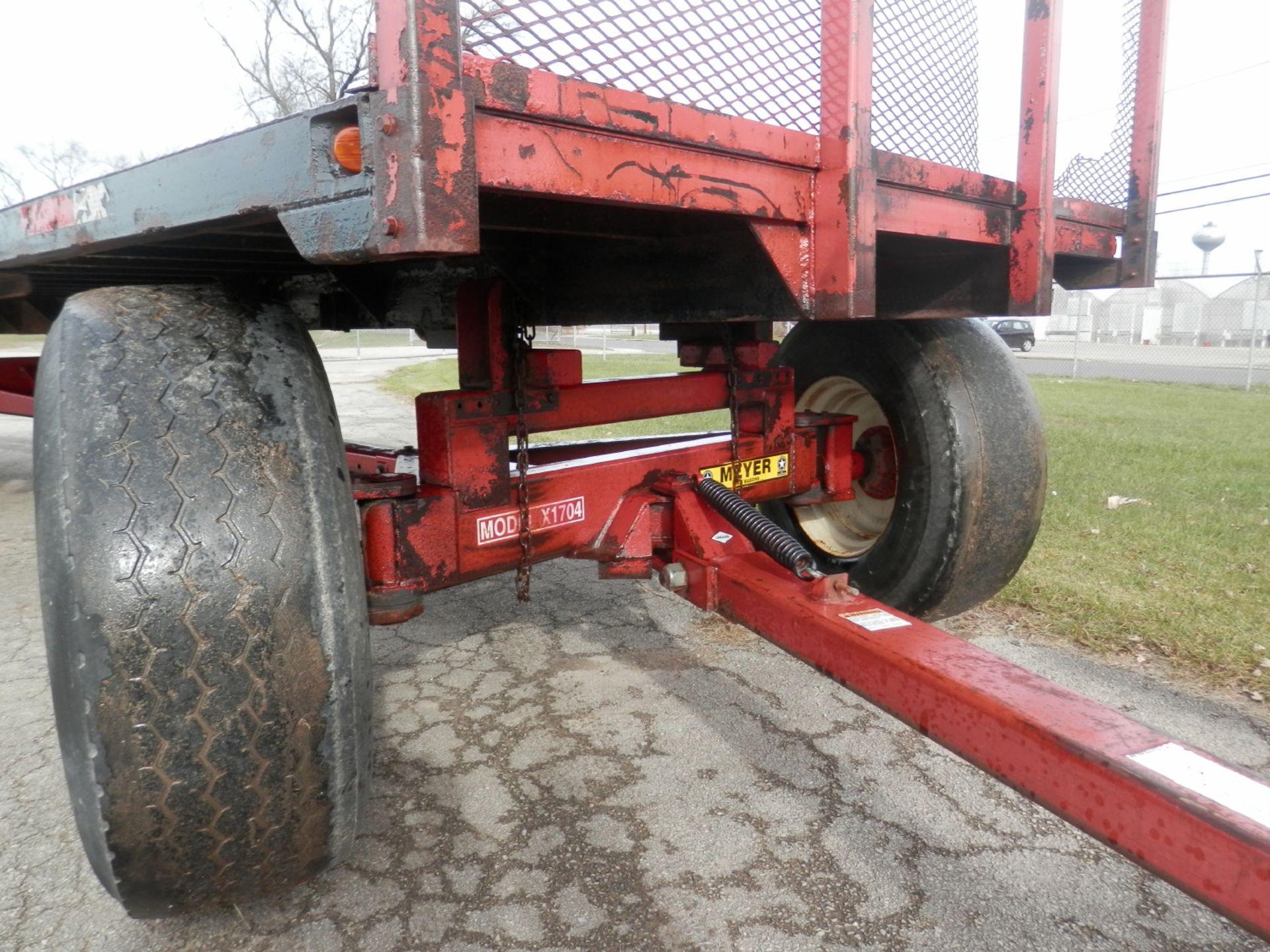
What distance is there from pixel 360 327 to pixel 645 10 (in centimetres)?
273

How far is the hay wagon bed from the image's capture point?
1.39 m

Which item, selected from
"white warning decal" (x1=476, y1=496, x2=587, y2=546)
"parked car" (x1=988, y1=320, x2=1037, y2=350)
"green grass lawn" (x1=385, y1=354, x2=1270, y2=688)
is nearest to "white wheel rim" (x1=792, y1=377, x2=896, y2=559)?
"green grass lawn" (x1=385, y1=354, x2=1270, y2=688)

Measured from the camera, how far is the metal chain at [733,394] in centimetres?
297

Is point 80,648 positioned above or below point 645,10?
below

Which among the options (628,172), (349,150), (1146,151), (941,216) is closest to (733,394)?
(941,216)

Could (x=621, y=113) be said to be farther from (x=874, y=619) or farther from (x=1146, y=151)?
(x=1146, y=151)

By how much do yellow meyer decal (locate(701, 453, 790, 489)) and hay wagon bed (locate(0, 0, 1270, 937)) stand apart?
16 millimetres

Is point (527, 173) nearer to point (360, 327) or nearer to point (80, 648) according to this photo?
point (80, 648)

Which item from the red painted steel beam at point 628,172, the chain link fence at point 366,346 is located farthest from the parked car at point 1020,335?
the red painted steel beam at point 628,172

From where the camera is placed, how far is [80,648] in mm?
1421

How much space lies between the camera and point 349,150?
1.41 metres

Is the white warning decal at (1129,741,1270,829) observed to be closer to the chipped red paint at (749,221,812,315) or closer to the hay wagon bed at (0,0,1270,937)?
the hay wagon bed at (0,0,1270,937)

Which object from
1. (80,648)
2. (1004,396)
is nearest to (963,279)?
(1004,396)

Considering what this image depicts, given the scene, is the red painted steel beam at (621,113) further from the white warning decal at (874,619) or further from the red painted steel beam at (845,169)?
the white warning decal at (874,619)
